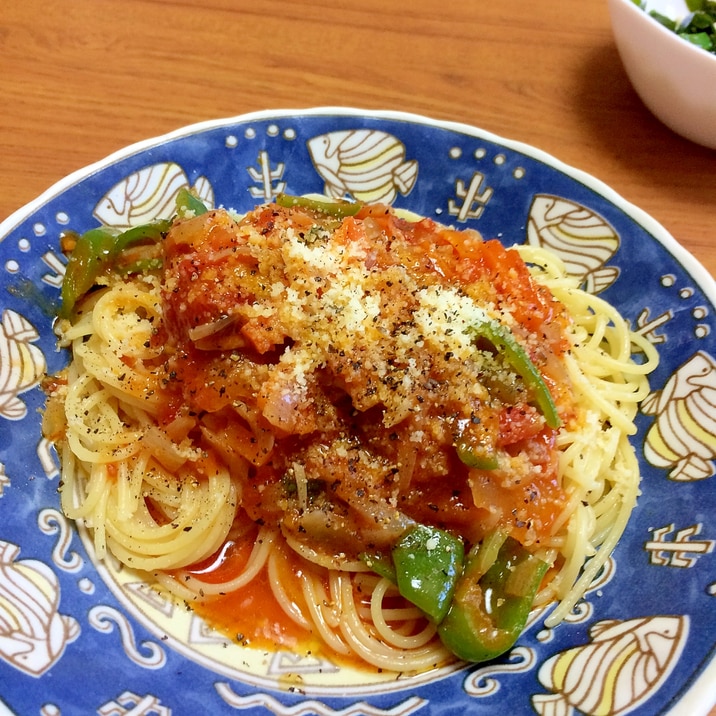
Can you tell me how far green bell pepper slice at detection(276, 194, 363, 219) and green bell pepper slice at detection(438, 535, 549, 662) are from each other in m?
1.93

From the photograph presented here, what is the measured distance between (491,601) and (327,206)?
2.26m

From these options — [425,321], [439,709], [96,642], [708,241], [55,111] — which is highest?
[55,111]

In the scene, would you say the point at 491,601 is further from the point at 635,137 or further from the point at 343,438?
the point at 635,137

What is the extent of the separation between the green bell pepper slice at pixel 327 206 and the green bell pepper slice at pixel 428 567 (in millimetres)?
1791

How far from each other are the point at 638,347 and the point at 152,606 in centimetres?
288

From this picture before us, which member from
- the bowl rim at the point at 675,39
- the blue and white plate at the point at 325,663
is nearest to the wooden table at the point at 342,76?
the bowl rim at the point at 675,39

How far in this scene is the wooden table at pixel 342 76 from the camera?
481cm

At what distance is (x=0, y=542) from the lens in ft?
8.88

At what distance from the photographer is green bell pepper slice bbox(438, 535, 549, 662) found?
269 centimetres

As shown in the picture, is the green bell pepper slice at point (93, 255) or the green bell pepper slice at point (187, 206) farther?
the green bell pepper slice at point (187, 206)

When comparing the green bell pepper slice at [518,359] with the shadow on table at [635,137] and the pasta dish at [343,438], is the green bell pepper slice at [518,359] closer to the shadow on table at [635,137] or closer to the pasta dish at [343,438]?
the pasta dish at [343,438]

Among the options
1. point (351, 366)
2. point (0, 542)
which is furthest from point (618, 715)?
point (0, 542)

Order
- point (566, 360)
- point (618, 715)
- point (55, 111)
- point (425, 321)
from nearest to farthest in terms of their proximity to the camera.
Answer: point (618, 715)
point (425, 321)
point (566, 360)
point (55, 111)

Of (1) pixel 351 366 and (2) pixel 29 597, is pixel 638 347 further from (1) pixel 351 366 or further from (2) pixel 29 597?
(2) pixel 29 597
